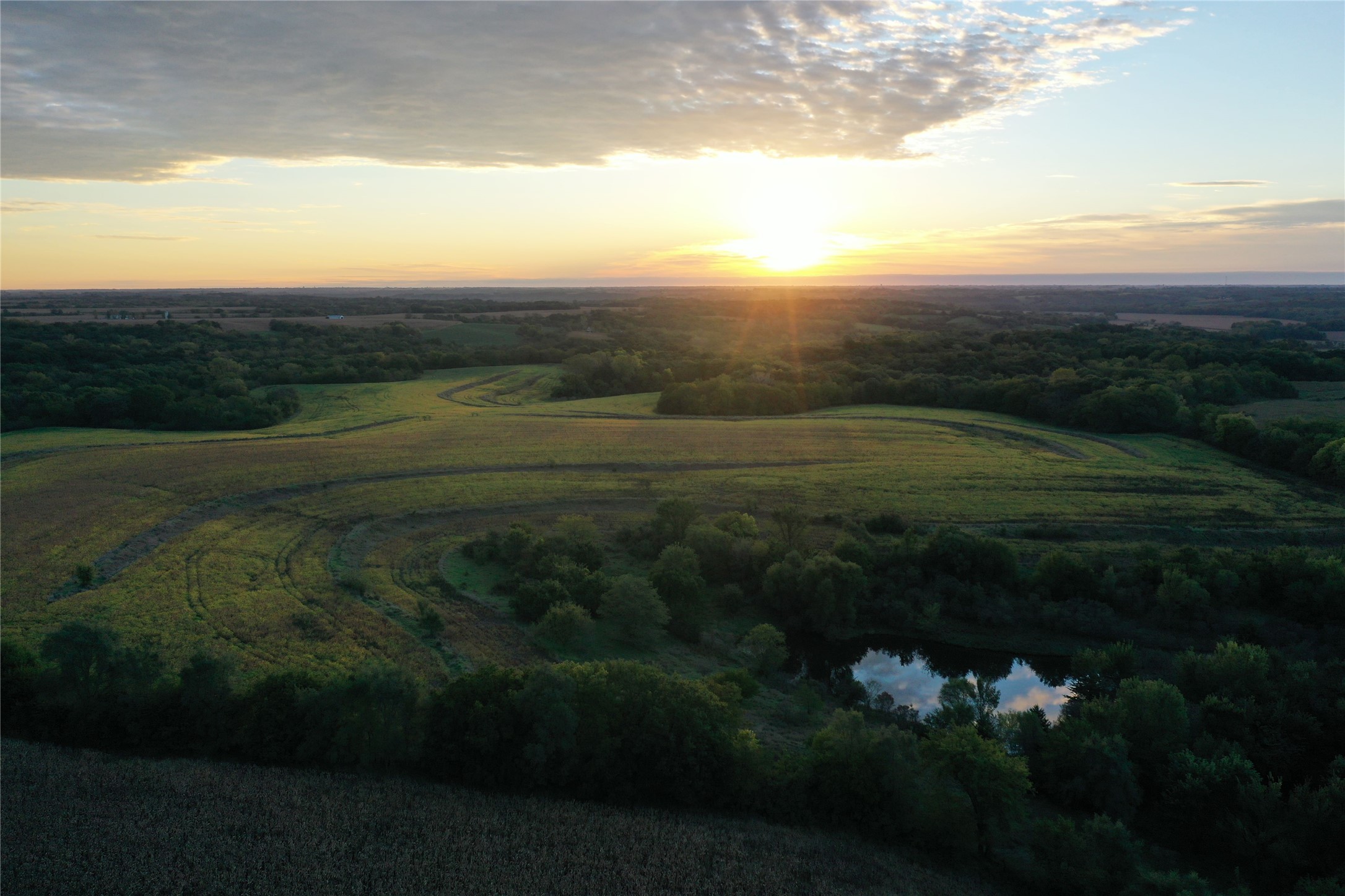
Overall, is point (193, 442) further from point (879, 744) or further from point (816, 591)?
point (879, 744)

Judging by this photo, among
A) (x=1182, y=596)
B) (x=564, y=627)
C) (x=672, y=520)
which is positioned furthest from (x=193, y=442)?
(x=1182, y=596)

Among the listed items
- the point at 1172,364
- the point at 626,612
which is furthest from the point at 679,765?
the point at 1172,364

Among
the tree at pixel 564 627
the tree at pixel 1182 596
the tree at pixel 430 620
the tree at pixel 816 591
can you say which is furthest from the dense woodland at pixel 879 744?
the tree at pixel 430 620

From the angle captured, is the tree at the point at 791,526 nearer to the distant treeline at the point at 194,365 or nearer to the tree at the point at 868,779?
the tree at the point at 868,779

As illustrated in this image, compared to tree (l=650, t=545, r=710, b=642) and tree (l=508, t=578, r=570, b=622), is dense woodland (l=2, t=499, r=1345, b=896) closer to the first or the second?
tree (l=650, t=545, r=710, b=642)

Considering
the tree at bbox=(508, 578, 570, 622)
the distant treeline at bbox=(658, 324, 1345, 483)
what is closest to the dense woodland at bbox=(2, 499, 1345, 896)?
the tree at bbox=(508, 578, 570, 622)
